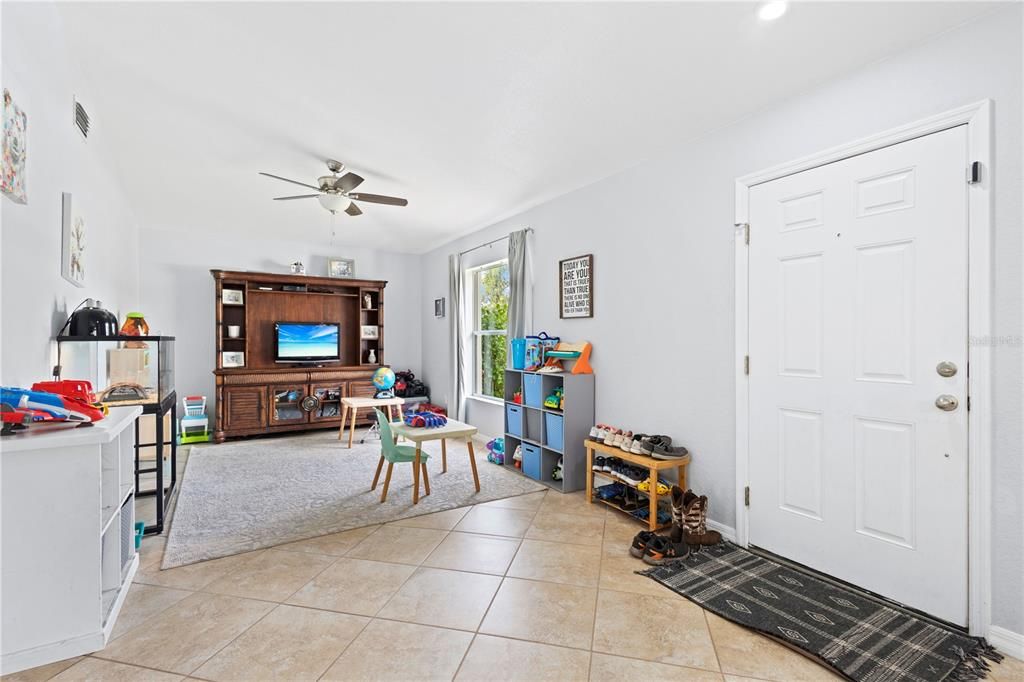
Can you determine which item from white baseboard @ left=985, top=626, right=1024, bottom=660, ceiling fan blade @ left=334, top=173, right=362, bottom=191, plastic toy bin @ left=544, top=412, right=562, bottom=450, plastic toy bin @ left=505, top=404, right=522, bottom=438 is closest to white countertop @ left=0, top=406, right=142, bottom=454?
ceiling fan blade @ left=334, top=173, right=362, bottom=191

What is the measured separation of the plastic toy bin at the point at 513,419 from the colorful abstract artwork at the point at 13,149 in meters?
3.45

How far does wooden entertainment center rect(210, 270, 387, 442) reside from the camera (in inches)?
228

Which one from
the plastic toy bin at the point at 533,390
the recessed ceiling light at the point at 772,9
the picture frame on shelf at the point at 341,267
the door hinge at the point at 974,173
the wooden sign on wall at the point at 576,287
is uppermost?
the recessed ceiling light at the point at 772,9

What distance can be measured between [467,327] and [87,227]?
3706 millimetres

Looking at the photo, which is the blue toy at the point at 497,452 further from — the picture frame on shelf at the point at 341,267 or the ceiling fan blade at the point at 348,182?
the picture frame on shelf at the point at 341,267

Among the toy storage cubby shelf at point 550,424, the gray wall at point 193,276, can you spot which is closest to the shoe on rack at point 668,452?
the toy storage cubby shelf at point 550,424

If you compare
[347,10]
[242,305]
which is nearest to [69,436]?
[347,10]

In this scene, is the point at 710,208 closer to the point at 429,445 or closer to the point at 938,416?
the point at 938,416

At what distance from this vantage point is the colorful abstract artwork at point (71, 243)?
8.13 feet

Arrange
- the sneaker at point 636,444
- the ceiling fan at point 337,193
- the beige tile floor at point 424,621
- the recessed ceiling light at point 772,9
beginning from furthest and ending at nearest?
1. the ceiling fan at point 337,193
2. the sneaker at point 636,444
3. the recessed ceiling light at point 772,9
4. the beige tile floor at point 424,621

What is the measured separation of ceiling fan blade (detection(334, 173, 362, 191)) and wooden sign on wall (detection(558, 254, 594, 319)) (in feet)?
6.00

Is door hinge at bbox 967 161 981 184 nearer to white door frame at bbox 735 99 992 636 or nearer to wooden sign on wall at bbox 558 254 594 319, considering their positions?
white door frame at bbox 735 99 992 636

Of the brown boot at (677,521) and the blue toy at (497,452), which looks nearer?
the brown boot at (677,521)

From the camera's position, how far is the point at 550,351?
434 centimetres
